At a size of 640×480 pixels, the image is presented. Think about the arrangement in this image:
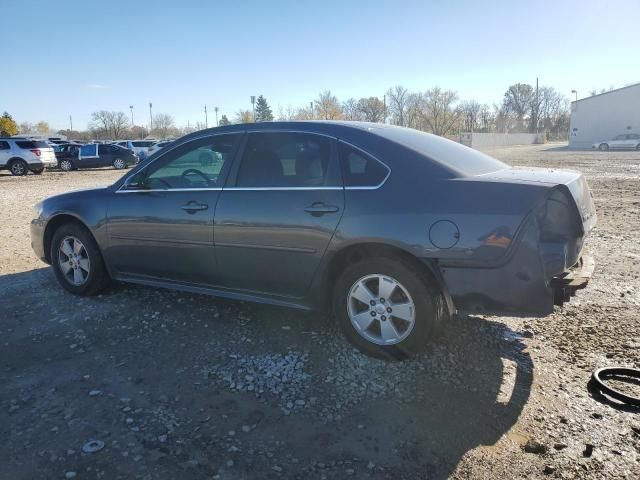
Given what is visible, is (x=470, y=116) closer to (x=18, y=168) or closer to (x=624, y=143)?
(x=624, y=143)

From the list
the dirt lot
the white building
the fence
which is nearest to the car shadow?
the dirt lot

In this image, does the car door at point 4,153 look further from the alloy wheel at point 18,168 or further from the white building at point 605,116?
the white building at point 605,116

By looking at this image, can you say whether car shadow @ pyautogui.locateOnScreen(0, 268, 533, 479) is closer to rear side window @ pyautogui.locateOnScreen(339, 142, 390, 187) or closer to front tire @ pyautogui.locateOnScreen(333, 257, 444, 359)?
front tire @ pyautogui.locateOnScreen(333, 257, 444, 359)

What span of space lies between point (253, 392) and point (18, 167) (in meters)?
25.3

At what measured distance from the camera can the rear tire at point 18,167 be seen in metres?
24.0

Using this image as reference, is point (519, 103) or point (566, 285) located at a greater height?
point (519, 103)

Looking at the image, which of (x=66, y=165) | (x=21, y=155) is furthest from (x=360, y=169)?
(x=66, y=165)

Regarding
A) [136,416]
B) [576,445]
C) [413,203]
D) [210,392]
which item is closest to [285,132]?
[413,203]

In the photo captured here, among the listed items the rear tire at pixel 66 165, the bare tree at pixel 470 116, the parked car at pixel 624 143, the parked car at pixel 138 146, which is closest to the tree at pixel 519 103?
the bare tree at pixel 470 116

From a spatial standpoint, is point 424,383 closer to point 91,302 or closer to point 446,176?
point 446,176

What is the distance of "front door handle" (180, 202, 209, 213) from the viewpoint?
166 inches

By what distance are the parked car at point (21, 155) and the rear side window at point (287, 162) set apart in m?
23.8

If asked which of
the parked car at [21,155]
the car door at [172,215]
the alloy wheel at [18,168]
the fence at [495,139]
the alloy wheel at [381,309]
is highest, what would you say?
the fence at [495,139]

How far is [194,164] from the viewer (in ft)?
14.7
